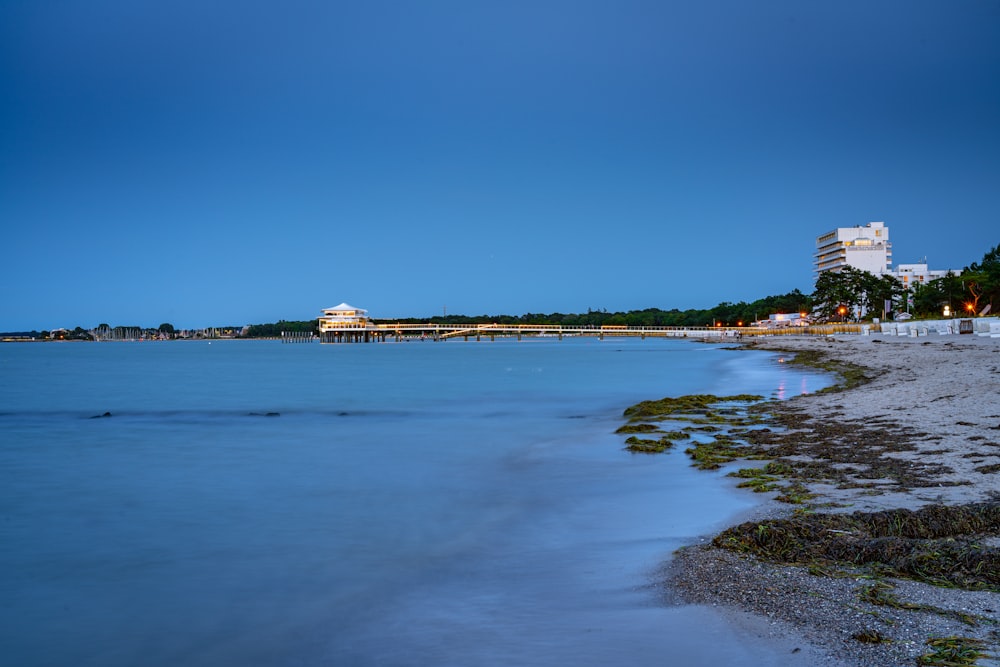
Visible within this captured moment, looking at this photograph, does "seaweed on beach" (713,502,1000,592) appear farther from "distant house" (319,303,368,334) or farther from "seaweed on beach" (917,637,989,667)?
"distant house" (319,303,368,334)

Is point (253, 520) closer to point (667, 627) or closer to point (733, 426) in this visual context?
point (667, 627)

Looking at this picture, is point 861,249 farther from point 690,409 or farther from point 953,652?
point 953,652

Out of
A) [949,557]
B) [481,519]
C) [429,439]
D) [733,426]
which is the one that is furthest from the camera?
[429,439]

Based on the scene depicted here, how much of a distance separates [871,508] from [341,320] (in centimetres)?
13144

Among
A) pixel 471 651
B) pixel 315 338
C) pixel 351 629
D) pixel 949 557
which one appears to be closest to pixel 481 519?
pixel 351 629

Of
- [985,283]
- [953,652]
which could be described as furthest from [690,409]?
[985,283]

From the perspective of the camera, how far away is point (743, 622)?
151 inches

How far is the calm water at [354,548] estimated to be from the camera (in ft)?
13.8

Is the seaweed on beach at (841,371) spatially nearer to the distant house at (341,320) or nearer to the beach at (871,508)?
the beach at (871,508)

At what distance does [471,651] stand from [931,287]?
3447 inches

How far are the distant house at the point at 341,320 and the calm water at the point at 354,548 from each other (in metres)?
119

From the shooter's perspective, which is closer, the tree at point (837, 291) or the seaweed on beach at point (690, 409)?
the seaweed on beach at point (690, 409)

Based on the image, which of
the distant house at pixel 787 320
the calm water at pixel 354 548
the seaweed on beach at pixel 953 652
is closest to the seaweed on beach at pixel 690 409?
the calm water at pixel 354 548

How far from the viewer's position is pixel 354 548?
651cm
